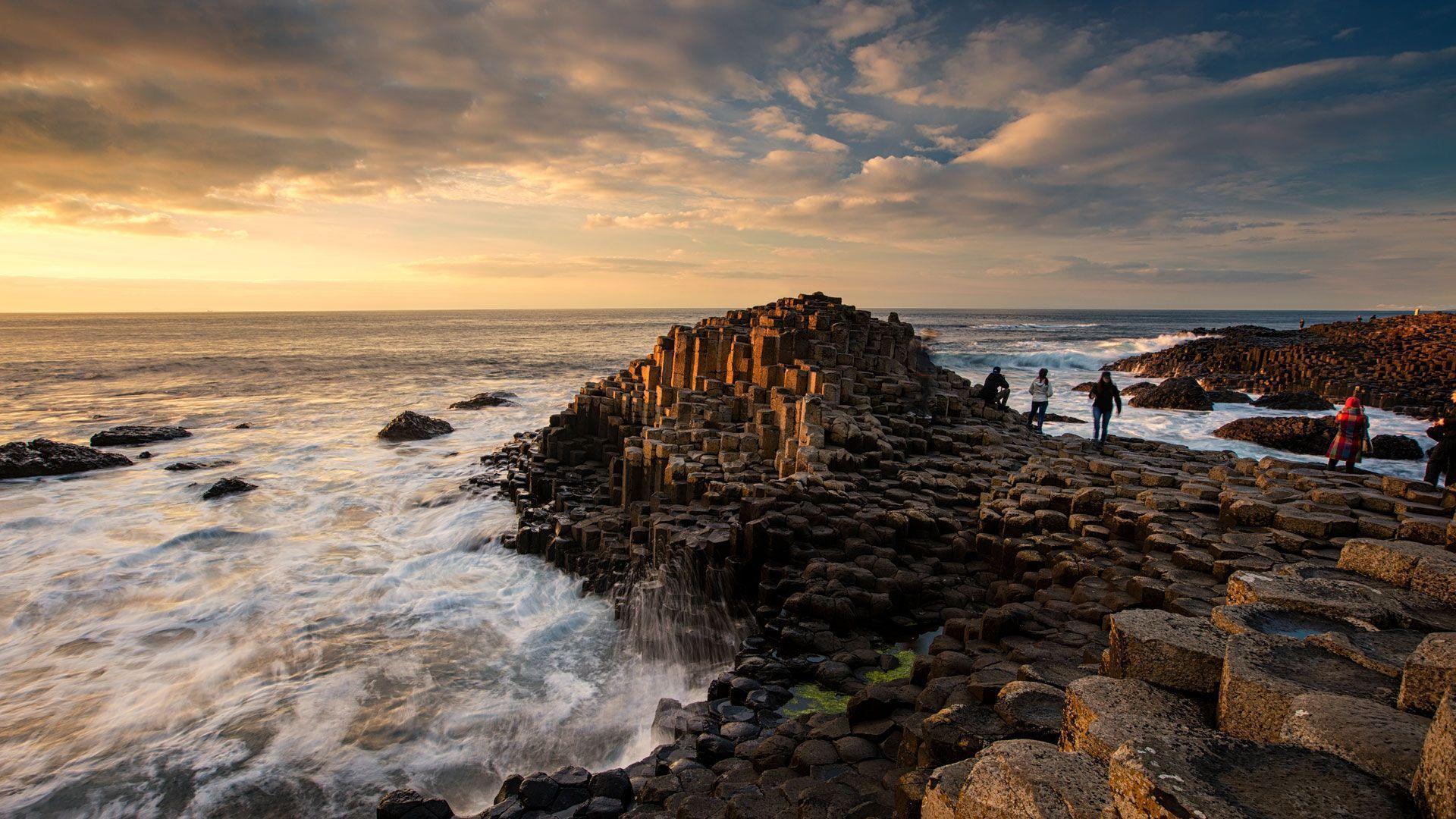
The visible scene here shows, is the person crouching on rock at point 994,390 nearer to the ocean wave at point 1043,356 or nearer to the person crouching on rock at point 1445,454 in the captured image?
the person crouching on rock at point 1445,454

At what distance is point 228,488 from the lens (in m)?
14.8

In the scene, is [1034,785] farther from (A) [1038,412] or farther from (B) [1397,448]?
(B) [1397,448]

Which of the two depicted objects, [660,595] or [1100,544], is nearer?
[1100,544]

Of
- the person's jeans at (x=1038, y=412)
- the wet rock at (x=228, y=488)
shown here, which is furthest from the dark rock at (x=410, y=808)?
the person's jeans at (x=1038, y=412)

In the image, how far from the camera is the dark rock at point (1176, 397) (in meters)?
25.2

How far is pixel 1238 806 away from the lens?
7.05 ft

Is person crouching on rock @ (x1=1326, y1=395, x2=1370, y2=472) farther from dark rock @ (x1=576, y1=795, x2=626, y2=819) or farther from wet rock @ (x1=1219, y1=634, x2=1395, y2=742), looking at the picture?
dark rock @ (x1=576, y1=795, x2=626, y2=819)

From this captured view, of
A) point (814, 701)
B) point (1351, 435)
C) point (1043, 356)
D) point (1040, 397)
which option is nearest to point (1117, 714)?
point (814, 701)

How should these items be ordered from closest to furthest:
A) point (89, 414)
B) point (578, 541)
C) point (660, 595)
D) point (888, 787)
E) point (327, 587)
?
point (888, 787) → point (660, 595) → point (327, 587) → point (578, 541) → point (89, 414)

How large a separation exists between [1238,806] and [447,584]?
10.3 meters

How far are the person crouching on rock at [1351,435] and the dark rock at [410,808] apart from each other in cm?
1378

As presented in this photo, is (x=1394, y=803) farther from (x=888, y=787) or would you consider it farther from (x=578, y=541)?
(x=578, y=541)

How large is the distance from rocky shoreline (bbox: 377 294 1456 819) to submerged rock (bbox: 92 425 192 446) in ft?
43.8

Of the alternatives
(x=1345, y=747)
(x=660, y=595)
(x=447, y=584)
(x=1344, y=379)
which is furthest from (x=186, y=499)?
(x=1344, y=379)
